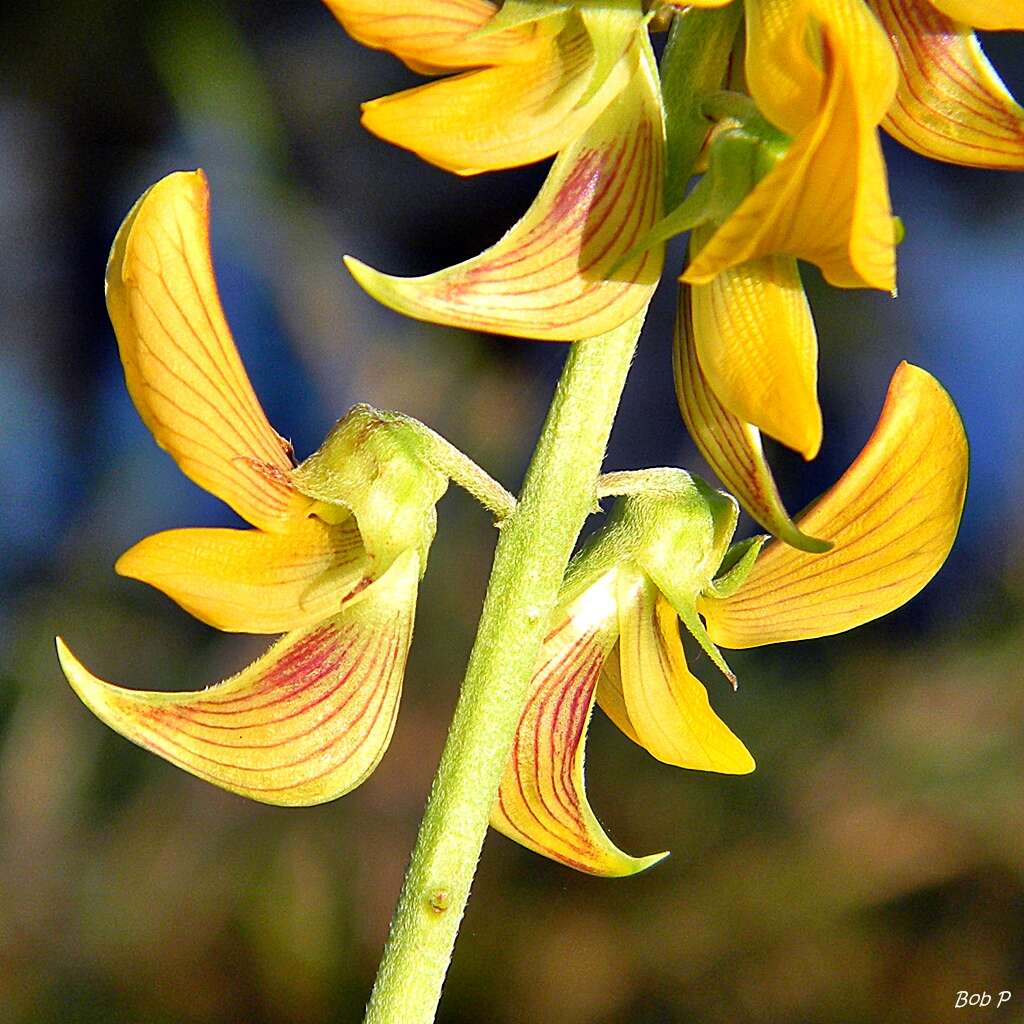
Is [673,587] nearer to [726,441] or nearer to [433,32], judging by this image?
[726,441]

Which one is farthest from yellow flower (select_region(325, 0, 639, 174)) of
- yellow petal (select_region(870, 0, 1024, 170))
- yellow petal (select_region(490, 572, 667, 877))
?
yellow petal (select_region(490, 572, 667, 877))

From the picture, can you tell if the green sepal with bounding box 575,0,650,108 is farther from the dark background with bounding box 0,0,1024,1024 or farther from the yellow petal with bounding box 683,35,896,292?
the dark background with bounding box 0,0,1024,1024

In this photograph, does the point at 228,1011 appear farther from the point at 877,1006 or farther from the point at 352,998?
the point at 877,1006

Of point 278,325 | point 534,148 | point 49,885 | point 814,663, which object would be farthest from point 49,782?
point 534,148

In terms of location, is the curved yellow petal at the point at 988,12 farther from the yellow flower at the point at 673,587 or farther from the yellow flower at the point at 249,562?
the yellow flower at the point at 249,562

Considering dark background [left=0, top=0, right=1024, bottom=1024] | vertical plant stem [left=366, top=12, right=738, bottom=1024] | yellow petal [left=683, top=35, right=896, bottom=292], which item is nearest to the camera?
yellow petal [left=683, top=35, right=896, bottom=292]

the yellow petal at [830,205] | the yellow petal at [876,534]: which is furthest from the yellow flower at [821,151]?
the yellow petal at [876,534]
